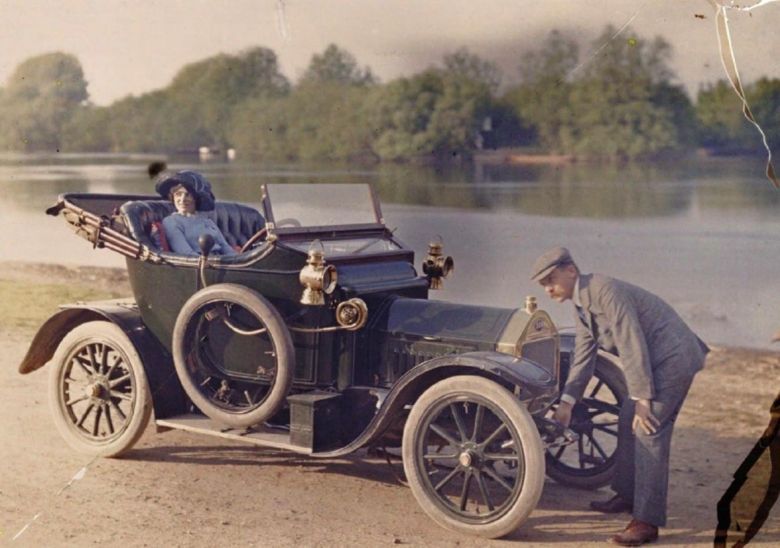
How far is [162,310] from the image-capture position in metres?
6.51

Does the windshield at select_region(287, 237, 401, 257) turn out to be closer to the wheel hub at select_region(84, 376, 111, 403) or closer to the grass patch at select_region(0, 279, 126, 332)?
the wheel hub at select_region(84, 376, 111, 403)

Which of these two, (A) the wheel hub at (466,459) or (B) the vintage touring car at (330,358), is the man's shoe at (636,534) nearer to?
(B) the vintage touring car at (330,358)

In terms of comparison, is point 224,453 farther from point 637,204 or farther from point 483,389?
point 637,204

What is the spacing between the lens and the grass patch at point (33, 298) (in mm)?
12664

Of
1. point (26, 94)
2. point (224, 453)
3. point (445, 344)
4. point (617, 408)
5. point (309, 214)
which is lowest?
point (224, 453)

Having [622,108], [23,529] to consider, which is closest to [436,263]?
[23,529]

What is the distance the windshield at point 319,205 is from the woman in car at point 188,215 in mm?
690

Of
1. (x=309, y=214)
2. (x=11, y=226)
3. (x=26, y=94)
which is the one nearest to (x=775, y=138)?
(x=309, y=214)

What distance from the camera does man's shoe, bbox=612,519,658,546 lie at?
5.18 metres

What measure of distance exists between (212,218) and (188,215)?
410mm

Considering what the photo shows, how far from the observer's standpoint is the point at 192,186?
7.02 metres

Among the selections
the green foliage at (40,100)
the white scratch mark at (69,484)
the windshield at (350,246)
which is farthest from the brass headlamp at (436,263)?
the green foliage at (40,100)

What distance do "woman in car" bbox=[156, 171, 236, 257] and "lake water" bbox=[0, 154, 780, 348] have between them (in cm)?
295

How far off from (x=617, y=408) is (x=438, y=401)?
56.9 inches
